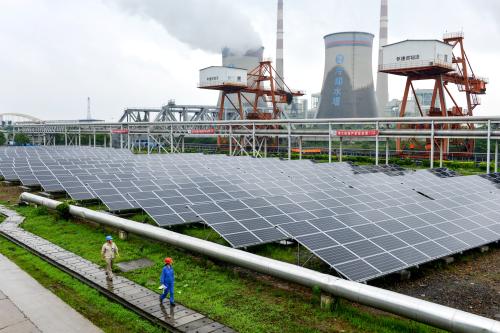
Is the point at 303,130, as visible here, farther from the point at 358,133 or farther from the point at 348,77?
the point at 348,77

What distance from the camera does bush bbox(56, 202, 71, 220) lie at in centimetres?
2075

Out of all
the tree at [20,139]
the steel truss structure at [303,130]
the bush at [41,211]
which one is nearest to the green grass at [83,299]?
the bush at [41,211]

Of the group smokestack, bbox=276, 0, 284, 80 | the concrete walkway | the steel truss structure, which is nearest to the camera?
the concrete walkway

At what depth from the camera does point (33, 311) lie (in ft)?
35.8

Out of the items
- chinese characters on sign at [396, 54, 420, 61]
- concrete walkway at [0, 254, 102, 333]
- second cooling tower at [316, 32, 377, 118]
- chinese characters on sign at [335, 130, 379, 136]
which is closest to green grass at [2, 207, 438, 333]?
concrete walkway at [0, 254, 102, 333]

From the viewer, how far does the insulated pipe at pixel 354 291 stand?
884cm

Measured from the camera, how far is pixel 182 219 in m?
18.4

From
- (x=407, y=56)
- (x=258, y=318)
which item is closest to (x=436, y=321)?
(x=258, y=318)

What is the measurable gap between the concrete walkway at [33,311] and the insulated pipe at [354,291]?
447 cm

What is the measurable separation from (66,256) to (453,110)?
62269 mm

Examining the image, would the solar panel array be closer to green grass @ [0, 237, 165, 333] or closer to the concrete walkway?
green grass @ [0, 237, 165, 333]

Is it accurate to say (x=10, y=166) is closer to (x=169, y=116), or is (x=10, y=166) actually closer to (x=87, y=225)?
(x=87, y=225)

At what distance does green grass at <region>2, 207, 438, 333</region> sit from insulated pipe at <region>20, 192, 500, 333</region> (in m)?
0.48

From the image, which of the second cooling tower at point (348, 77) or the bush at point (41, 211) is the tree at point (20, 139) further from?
the bush at point (41, 211)
